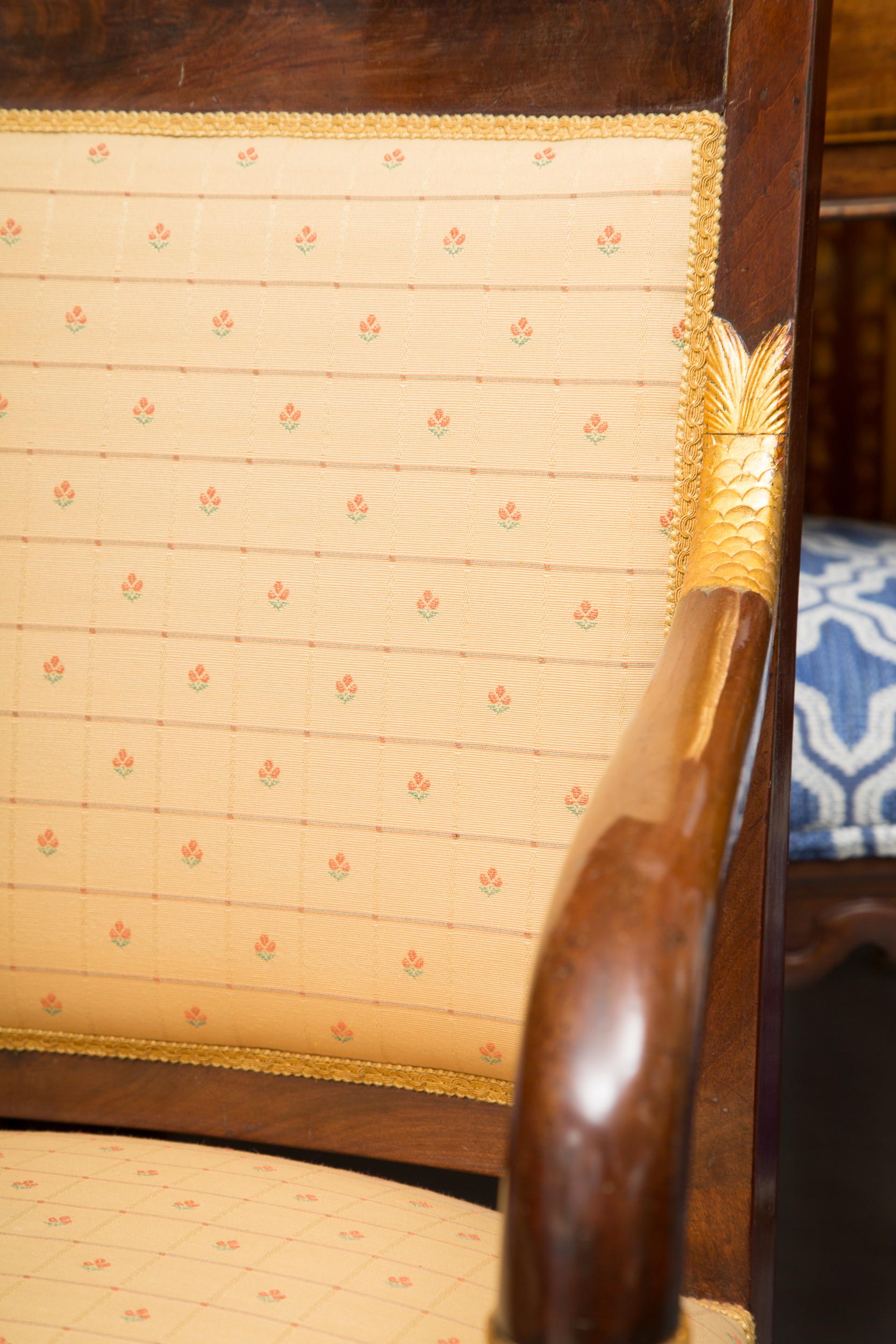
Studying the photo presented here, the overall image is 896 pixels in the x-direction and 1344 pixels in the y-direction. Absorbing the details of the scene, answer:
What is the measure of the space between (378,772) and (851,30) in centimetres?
90

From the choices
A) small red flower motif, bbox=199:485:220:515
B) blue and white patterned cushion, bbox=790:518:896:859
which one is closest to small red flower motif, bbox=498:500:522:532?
small red flower motif, bbox=199:485:220:515

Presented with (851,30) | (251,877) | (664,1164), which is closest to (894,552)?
(851,30)

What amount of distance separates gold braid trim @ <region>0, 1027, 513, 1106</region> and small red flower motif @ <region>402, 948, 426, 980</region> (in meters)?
0.04

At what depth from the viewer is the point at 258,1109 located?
451 mm

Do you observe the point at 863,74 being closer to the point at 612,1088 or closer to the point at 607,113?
the point at 607,113

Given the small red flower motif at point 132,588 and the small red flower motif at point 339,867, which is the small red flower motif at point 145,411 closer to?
the small red flower motif at point 132,588

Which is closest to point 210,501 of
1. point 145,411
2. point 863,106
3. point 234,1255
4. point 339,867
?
point 145,411

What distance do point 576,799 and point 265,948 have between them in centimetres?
13

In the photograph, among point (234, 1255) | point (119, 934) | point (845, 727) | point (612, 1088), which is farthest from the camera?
point (845, 727)

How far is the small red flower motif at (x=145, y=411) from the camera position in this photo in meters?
0.45

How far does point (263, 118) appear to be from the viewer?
0.45 meters

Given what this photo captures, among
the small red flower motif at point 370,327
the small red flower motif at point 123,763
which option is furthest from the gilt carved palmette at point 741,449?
the small red flower motif at point 123,763

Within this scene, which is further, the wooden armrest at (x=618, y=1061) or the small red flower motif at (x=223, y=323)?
the small red flower motif at (x=223, y=323)

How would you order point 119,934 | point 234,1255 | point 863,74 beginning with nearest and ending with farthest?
point 234,1255, point 119,934, point 863,74
